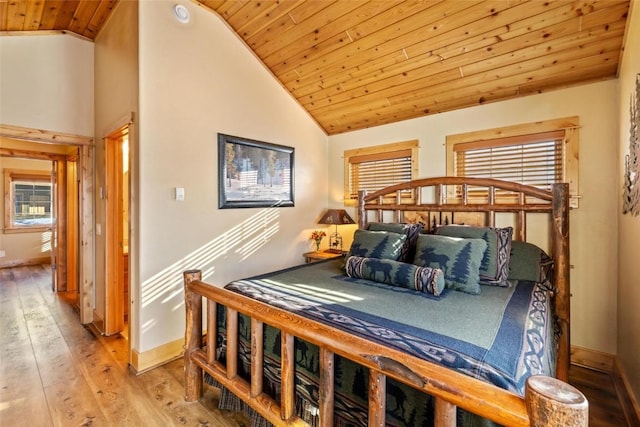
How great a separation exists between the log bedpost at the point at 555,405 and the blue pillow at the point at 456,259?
1300mm

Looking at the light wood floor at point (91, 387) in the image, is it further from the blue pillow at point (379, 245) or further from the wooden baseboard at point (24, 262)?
the wooden baseboard at point (24, 262)

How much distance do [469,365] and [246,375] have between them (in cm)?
122

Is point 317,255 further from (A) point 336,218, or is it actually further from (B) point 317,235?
(A) point 336,218

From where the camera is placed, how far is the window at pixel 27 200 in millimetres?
6062

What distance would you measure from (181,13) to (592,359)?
452 cm

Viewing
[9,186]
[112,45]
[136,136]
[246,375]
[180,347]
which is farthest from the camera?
[9,186]

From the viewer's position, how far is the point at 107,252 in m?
3.01

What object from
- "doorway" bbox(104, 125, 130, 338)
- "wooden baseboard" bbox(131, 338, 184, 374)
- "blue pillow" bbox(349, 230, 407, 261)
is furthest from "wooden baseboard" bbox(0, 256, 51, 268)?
"blue pillow" bbox(349, 230, 407, 261)

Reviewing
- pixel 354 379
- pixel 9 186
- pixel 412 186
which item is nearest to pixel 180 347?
pixel 354 379

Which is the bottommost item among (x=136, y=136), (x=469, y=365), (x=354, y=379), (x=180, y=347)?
(x=180, y=347)

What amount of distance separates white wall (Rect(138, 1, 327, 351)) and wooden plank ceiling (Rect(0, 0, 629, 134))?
14.7 inches

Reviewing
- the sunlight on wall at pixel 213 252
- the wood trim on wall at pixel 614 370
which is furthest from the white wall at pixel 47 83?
the wood trim on wall at pixel 614 370

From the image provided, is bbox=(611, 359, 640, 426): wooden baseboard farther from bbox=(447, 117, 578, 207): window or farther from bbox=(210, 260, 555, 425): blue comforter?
bbox=(447, 117, 578, 207): window

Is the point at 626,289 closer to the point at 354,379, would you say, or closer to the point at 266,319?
the point at 354,379
